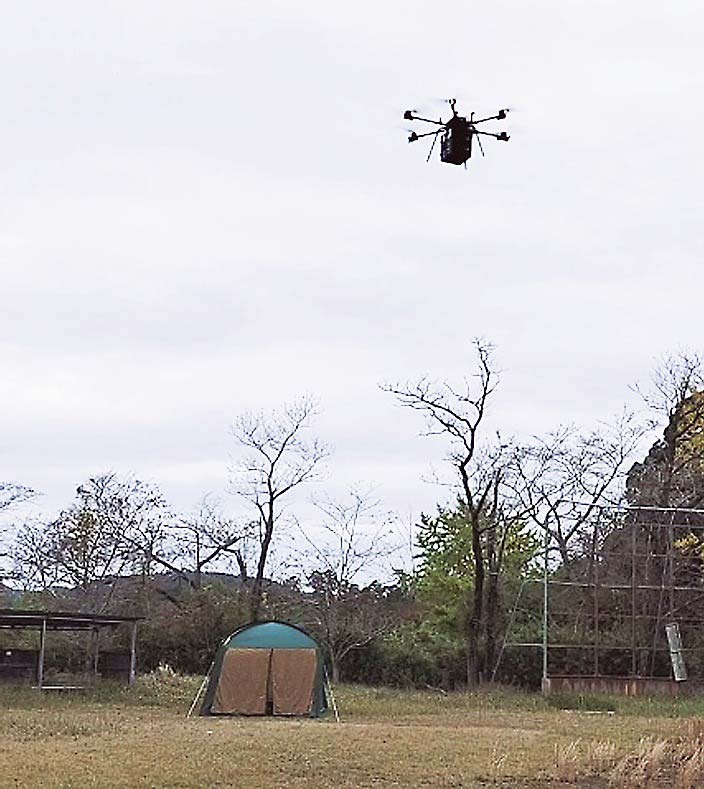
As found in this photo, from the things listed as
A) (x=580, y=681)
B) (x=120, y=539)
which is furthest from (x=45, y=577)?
(x=580, y=681)

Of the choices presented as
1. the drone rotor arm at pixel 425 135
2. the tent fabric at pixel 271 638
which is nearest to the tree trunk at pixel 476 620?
the tent fabric at pixel 271 638

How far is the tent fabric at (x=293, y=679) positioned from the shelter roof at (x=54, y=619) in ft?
11.9

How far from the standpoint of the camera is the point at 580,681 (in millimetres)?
26250

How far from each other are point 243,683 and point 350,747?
326 inches

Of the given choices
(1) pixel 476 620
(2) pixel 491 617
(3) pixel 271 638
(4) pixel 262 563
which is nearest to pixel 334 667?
(1) pixel 476 620

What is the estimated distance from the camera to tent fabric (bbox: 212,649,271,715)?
22375 mm

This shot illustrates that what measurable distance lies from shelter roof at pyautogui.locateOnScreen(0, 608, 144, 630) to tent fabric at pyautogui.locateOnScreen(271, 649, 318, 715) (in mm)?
3625

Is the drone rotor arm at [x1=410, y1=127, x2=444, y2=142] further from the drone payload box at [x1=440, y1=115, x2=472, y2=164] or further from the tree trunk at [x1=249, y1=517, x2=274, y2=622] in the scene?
the tree trunk at [x1=249, y1=517, x2=274, y2=622]

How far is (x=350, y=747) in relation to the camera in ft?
47.9

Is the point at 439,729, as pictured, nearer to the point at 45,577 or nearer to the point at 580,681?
the point at 580,681

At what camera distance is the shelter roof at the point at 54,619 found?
2366 cm

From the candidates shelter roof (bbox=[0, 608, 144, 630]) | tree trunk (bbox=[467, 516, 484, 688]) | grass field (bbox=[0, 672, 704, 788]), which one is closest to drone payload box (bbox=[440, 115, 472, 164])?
grass field (bbox=[0, 672, 704, 788])

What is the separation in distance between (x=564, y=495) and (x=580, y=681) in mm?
8186

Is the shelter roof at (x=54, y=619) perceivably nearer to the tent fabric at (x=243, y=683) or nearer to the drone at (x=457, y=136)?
the tent fabric at (x=243, y=683)
